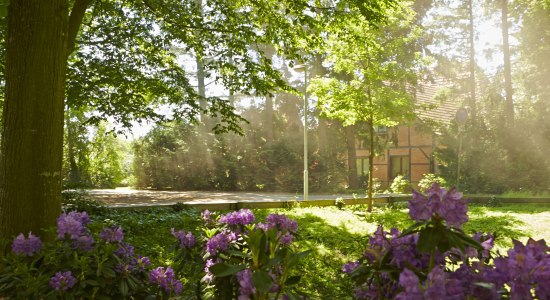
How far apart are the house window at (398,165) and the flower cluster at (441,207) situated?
101ft

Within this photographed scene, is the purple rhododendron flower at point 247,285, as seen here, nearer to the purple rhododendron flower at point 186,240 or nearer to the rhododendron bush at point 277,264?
the rhododendron bush at point 277,264

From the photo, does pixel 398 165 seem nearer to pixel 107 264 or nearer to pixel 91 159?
pixel 91 159

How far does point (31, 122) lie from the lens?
4.22 m

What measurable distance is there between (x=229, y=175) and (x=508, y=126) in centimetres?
1719

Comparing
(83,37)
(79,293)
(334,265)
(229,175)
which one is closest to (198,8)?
(83,37)

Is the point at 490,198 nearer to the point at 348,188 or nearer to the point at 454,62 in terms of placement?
the point at 348,188

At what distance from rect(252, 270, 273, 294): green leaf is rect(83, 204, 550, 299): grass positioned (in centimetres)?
305

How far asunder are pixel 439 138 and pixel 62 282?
26.6m

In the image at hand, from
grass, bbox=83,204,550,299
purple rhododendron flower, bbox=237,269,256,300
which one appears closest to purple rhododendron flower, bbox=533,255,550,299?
purple rhododendron flower, bbox=237,269,256,300

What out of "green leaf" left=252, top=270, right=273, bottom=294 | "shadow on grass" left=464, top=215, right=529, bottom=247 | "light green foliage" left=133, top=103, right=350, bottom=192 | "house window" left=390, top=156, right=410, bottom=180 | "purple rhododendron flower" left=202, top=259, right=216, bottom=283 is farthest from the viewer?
"house window" left=390, top=156, right=410, bottom=180

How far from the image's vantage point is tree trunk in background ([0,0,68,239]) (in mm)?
4176

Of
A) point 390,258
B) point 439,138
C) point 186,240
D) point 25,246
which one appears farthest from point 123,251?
point 439,138

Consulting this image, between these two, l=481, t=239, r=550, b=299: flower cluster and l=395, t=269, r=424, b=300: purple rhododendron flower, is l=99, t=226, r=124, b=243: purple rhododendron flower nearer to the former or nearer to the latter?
l=395, t=269, r=424, b=300: purple rhododendron flower

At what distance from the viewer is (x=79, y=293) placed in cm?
239
